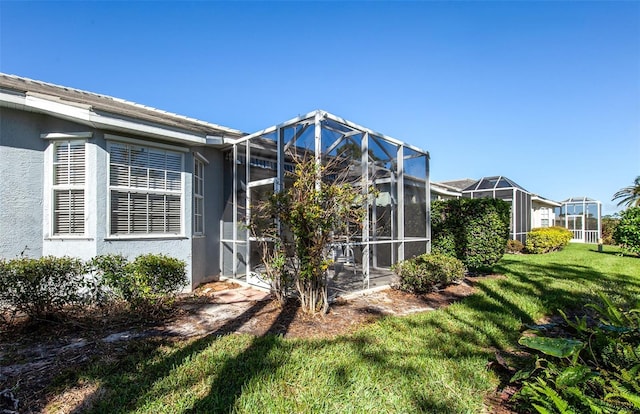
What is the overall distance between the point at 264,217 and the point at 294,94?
251 inches

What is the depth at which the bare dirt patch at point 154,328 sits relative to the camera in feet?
9.40

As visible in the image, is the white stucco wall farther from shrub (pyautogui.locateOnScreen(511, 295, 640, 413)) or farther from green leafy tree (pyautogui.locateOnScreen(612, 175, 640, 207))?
green leafy tree (pyautogui.locateOnScreen(612, 175, 640, 207))

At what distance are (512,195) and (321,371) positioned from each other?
17.9m

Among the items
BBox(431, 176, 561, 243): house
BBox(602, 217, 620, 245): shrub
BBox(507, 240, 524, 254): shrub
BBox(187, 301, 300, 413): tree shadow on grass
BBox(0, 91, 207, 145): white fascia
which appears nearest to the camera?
BBox(187, 301, 300, 413): tree shadow on grass

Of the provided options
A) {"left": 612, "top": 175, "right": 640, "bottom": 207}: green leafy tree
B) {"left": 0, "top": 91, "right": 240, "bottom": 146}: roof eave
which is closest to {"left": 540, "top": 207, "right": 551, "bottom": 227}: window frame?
{"left": 612, "top": 175, "right": 640, "bottom": 207}: green leafy tree

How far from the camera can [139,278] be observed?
4.63 metres

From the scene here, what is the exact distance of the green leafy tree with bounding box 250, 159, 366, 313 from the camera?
4727 millimetres

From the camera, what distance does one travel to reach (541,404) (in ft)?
8.13

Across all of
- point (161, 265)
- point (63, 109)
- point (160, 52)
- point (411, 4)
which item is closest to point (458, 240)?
point (411, 4)

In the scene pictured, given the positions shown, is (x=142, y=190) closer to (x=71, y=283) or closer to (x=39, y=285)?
(x=71, y=283)

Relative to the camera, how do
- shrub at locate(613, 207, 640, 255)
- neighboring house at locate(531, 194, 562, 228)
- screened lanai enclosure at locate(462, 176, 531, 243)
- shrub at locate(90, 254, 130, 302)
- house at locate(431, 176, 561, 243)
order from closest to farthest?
shrub at locate(90, 254, 130, 302), shrub at locate(613, 207, 640, 255), house at locate(431, 176, 561, 243), screened lanai enclosure at locate(462, 176, 531, 243), neighboring house at locate(531, 194, 562, 228)

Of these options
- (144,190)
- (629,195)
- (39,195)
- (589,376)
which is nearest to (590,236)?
(629,195)

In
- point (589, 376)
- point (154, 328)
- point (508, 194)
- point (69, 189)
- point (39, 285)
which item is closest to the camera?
point (589, 376)

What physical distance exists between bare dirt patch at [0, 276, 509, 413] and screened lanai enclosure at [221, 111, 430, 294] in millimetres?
1015
